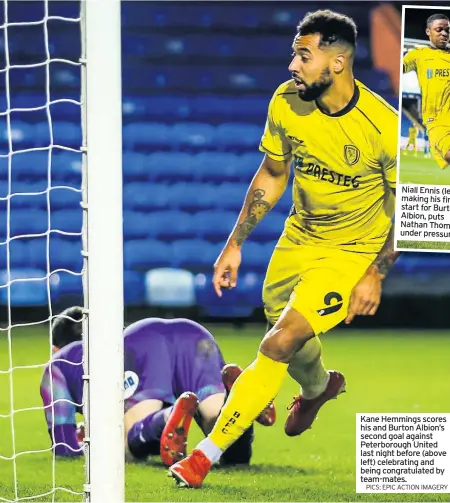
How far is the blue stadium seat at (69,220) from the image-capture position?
9.53 feet

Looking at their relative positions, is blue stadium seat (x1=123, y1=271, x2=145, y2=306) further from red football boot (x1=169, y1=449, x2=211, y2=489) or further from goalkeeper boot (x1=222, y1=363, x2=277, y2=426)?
red football boot (x1=169, y1=449, x2=211, y2=489)

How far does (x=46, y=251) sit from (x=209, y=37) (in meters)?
1.00

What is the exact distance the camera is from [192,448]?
2963 millimetres

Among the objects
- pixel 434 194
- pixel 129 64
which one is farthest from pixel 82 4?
pixel 434 194

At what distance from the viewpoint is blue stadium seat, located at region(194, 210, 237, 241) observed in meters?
2.93

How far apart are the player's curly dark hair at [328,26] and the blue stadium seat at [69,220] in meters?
1.06

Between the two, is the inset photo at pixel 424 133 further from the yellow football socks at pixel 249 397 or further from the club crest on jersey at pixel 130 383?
the club crest on jersey at pixel 130 383

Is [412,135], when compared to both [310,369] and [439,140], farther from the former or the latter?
[310,369]

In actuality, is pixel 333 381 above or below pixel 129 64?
below

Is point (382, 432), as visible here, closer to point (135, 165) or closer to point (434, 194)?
point (434, 194)

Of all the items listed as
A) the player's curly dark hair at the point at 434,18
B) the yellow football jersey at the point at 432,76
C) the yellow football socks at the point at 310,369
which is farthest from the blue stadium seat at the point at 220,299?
the player's curly dark hair at the point at 434,18

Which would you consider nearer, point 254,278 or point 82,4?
point 82,4

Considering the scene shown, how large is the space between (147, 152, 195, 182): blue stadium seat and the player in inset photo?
2.58 feet

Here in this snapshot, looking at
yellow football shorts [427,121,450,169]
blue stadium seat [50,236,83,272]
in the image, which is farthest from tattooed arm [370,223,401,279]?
blue stadium seat [50,236,83,272]
